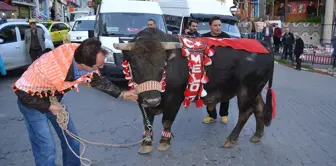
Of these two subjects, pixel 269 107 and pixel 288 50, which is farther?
pixel 288 50

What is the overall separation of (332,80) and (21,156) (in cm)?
1043

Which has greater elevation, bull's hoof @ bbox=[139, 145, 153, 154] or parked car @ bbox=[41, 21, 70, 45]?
parked car @ bbox=[41, 21, 70, 45]

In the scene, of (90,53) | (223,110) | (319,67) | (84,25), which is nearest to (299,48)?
(319,67)

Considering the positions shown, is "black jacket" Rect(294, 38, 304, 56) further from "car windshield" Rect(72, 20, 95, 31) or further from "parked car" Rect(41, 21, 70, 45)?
"parked car" Rect(41, 21, 70, 45)

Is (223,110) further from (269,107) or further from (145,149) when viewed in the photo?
(145,149)

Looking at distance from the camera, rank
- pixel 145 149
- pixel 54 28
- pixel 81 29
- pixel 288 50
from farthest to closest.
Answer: pixel 54 28
pixel 81 29
pixel 288 50
pixel 145 149

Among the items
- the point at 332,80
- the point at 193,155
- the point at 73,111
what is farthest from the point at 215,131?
the point at 332,80

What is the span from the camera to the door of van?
1061cm

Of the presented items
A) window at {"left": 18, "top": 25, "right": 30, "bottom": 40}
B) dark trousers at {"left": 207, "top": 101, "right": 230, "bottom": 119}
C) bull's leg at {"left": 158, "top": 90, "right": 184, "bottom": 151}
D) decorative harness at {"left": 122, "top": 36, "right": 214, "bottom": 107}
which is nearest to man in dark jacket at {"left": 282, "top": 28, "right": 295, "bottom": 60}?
window at {"left": 18, "top": 25, "right": 30, "bottom": 40}

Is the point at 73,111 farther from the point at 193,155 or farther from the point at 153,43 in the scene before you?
the point at 153,43

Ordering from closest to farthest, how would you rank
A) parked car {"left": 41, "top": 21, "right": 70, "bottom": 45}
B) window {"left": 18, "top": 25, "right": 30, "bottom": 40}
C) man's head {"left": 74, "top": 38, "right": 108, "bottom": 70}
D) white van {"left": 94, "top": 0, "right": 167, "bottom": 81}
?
1. man's head {"left": 74, "top": 38, "right": 108, "bottom": 70}
2. white van {"left": 94, "top": 0, "right": 167, "bottom": 81}
3. window {"left": 18, "top": 25, "right": 30, "bottom": 40}
4. parked car {"left": 41, "top": 21, "right": 70, "bottom": 45}

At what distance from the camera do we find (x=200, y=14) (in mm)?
13320

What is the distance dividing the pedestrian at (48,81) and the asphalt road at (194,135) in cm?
123

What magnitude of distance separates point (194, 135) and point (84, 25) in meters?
14.5
